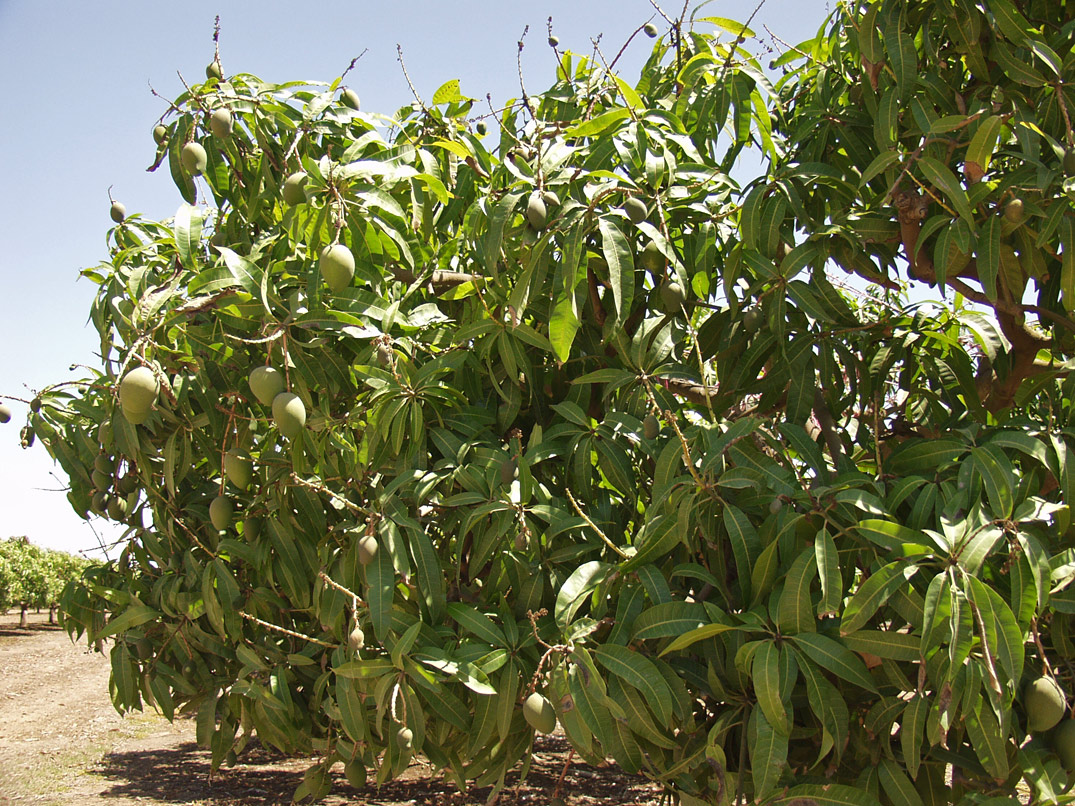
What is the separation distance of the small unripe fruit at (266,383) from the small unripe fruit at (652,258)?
806mm

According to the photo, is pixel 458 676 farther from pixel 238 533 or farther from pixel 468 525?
pixel 238 533

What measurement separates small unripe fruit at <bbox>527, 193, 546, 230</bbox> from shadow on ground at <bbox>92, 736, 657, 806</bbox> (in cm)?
418

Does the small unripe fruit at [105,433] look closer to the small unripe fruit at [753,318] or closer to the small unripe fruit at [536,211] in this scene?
the small unripe fruit at [536,211]

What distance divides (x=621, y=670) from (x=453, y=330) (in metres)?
0.95

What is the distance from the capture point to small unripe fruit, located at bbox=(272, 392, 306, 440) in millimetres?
1558

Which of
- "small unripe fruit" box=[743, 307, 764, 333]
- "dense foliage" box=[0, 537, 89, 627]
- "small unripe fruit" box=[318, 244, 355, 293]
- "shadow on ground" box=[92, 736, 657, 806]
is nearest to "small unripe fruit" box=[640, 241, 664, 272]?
"small unripe fruit" box=[743, 307, 764, 333]

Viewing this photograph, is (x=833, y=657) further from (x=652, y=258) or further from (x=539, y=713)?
(x=652, y=258)

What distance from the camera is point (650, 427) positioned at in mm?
1683

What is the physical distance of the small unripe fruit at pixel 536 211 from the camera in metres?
1.62

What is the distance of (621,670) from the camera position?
1410 mm

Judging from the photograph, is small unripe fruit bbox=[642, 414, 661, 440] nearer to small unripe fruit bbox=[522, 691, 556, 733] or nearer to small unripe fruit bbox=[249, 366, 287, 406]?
small unripe fruit bbox=[522, 691, 556, 733]

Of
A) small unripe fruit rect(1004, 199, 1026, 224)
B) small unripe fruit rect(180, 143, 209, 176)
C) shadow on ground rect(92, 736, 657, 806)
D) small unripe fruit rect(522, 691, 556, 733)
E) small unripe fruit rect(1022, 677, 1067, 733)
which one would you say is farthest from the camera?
shadow on ground rect(92, 736, 657, 806)

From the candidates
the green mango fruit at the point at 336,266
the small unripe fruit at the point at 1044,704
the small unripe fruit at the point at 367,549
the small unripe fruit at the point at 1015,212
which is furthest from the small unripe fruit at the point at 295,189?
the small unripe fruit at the point at 1044,704

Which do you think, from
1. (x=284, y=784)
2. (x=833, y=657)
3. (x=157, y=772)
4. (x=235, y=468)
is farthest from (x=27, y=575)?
(x=833, y=657)
